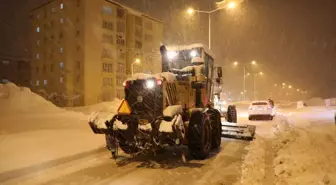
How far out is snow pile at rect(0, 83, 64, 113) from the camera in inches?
638

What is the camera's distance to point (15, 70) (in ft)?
214

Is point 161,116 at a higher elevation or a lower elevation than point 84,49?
lower

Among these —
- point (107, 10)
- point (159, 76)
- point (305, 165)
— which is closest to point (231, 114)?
point (159, 76)

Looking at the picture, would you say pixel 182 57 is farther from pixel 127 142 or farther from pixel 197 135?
pixel 127 142

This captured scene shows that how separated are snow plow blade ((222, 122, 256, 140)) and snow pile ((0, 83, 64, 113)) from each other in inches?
421

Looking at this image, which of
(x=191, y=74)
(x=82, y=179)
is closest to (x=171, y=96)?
(x=191, y=74)

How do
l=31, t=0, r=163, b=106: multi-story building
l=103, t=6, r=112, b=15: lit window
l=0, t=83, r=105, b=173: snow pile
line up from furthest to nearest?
l=103, t=6, r=112, b=15: lit window → l=31, t=0, r=163, b=106: multi-story building → l=0, t=83, r=105, b=173: snow pile

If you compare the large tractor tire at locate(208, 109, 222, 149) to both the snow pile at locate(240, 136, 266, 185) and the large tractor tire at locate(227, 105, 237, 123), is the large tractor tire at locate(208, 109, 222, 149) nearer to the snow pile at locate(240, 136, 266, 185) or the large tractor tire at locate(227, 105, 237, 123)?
the snow pile at locate(240, 136, 266, 185)

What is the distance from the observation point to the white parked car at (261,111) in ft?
69.6

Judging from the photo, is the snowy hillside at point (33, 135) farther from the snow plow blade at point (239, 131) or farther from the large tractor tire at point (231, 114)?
the large tractor tire at point (231, 114)

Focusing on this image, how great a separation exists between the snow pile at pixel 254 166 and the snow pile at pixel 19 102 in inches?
498

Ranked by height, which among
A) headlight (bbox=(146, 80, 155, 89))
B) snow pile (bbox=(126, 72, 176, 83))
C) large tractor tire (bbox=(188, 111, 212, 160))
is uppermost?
snow pile (bbox=(126, 72, 176, 83))

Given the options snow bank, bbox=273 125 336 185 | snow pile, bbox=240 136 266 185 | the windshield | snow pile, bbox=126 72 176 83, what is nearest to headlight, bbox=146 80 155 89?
snow pile, bbox=126 72 176 83

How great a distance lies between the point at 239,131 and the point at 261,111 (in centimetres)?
996
